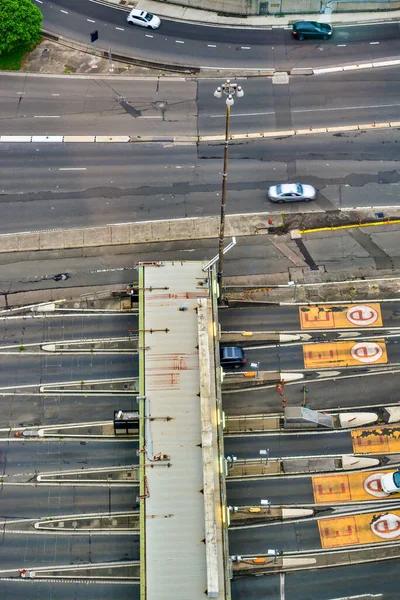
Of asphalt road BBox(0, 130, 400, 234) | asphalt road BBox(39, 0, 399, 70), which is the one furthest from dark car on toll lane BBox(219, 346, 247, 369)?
asphalt road BBox(39, 0, 399, 70)

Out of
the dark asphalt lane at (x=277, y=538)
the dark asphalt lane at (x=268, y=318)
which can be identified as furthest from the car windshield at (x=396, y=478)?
the dark asphalt lane at (x=268, y=318)

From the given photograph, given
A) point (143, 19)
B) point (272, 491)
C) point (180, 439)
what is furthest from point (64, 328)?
point (143, 19)

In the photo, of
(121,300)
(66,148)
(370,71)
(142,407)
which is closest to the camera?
(142,407)

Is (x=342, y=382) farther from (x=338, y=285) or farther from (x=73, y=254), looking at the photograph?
(x=73, y=254)

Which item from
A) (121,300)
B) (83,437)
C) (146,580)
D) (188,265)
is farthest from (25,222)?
(146,580)

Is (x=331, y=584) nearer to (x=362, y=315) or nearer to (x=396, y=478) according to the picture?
(x=396, y=478)

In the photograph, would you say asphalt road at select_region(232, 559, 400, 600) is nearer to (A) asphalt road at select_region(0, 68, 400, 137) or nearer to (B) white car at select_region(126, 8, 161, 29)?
(A) asphalt road at select_region(0, 68, 400, 137)

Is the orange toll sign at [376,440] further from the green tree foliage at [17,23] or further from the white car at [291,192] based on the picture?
the green tree foliage at [17,23]
